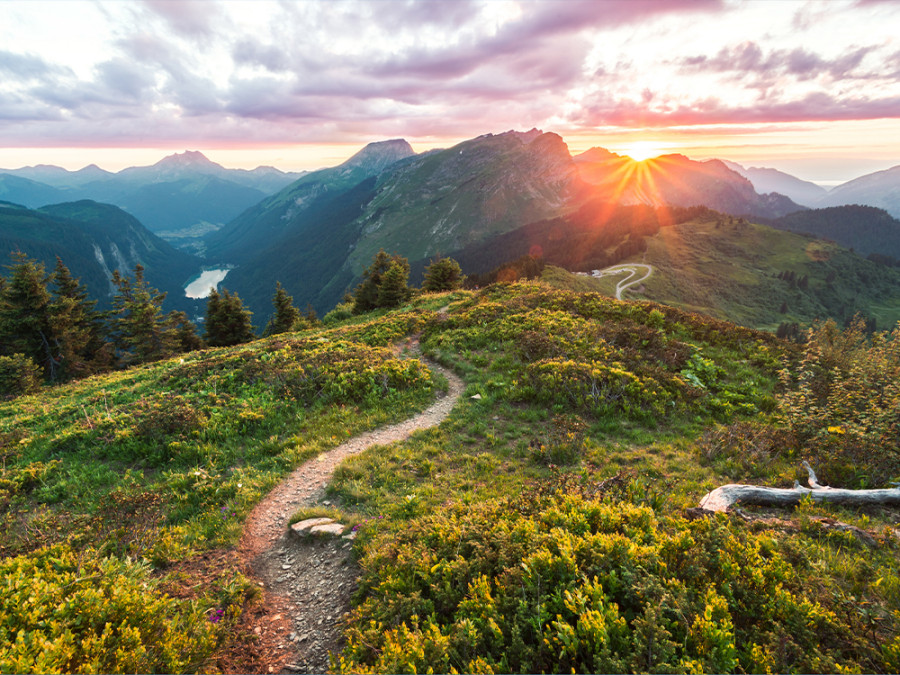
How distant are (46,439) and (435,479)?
15.0 metres

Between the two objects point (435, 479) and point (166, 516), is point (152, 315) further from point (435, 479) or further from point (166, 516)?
point (435, 479)

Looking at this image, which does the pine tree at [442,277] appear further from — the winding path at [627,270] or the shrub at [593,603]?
the winding path at [627,270]

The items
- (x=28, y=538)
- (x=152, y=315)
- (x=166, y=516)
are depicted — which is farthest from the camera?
(x=152, y=315)

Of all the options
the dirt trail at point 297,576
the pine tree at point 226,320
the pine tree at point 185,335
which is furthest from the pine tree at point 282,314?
the dirt trail at point 297,576

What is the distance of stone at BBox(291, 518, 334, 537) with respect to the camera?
8.95 meters

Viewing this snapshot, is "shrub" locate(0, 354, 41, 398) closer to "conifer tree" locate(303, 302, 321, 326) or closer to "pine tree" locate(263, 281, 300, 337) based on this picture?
"pine tree" locate(263, 281, 300, 337)

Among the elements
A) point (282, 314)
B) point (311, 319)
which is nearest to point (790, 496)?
point (311, 319)

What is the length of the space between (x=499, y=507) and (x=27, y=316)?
58623mm

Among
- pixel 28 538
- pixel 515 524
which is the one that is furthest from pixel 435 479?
pixel 28 538

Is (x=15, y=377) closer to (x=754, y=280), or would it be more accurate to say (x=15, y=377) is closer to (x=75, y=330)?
(x=75, y=330)

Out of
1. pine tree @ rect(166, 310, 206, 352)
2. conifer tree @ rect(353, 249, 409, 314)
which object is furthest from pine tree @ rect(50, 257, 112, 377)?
conifer tree @ rect(353, 249, 409, 314)

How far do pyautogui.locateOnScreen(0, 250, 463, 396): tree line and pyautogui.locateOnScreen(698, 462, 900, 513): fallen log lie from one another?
33129 mm

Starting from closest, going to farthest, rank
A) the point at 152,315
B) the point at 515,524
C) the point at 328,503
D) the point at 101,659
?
the point at 101,659 < the point at 515,524 < the point at 328,503 < the point at 152,315

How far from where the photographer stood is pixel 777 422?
12.9m
